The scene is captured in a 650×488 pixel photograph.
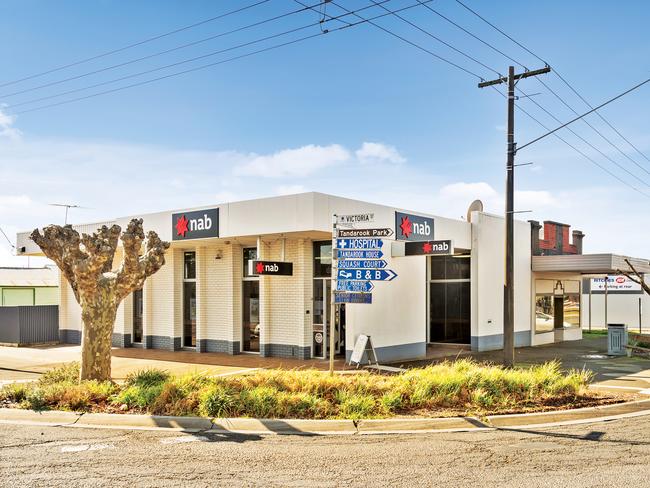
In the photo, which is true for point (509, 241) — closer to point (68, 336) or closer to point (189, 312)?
point (189, 312)

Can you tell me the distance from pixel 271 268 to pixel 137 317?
8018mm

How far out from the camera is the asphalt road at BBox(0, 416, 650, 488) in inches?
264

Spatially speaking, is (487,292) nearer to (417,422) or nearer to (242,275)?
(242,275)

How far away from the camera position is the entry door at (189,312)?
20766 millimetres

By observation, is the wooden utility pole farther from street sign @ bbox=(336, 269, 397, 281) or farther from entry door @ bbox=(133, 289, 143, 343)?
entry door @ bbox=(133, 289, 143, 343)

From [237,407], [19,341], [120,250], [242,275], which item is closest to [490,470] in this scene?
[237,407]

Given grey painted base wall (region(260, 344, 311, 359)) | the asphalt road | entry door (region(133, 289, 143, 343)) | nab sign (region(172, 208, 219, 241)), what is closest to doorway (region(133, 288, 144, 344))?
entry door (region(133, 289, 143, 343))

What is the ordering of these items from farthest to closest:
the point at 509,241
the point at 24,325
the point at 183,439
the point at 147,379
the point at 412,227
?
the point at 24,325, the point at 412,227, the point at 509,241, the point at 147,379, the point at 183,439

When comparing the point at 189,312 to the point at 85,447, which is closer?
the point at 85,447

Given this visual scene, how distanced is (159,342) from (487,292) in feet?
38.0

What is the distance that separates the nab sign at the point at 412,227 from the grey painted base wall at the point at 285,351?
166 inches

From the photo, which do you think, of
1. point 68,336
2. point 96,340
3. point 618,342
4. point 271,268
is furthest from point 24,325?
point 618,342

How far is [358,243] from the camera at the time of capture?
41.8 feet

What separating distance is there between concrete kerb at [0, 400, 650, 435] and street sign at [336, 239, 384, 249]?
404 cm
